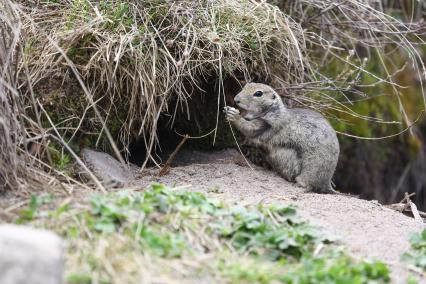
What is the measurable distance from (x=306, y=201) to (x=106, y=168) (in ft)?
4.55

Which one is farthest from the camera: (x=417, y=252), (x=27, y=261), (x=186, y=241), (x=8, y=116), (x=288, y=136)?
(x=288, y=136)

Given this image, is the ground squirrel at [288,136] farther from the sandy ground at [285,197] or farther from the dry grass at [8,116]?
the dry grass at [8,116]

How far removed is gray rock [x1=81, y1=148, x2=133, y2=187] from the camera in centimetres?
476

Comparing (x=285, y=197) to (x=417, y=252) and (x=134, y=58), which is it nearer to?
(x=417, y=252)

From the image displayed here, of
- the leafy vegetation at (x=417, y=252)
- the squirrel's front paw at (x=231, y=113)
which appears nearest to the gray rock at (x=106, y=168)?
the squirrel's front paw at (x=231, y=113)

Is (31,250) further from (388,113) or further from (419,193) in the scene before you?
(419,193)

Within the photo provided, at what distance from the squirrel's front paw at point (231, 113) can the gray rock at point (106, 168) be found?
92 cm

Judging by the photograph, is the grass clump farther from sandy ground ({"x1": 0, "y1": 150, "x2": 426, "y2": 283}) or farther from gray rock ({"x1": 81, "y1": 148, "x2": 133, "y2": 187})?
gray rock ({"x1": 81, "y1": 148, "x2": 133, "y2": 187})

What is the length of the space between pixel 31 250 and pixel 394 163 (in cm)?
641

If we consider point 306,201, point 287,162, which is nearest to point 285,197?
point 306,201

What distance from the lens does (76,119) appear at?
5.06 metres

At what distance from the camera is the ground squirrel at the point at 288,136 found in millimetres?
5602

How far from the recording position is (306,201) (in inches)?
191

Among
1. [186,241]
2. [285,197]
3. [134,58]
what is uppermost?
[134,58]
